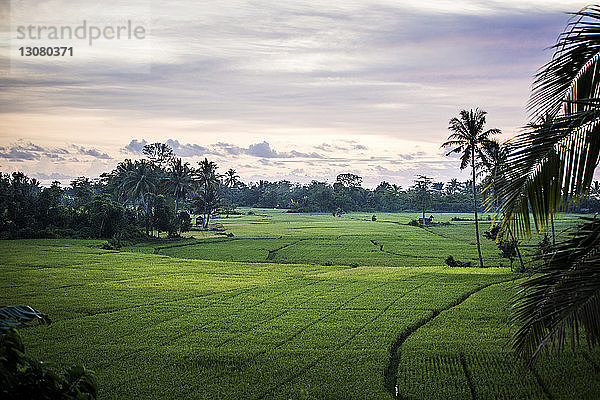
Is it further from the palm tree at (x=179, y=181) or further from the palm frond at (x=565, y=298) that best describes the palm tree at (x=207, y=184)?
the palm frond at (x=565, y=298)

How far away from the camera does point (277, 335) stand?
13.4 m

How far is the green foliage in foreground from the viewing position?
32.2ft

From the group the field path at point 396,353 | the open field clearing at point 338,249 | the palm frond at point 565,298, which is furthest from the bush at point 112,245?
the palm frond at point 565,298

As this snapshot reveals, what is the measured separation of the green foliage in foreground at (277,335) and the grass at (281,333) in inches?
1.6

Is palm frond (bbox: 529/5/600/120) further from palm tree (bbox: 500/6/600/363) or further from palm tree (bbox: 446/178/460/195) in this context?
palm tree (bbox: 446/178/460/195)

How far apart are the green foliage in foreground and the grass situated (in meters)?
0.04

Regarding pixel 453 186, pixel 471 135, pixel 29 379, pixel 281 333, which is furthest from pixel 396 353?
pixel 453 186

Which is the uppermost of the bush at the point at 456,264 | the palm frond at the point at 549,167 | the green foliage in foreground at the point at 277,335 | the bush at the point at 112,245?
the palm frond at the point at 549,167

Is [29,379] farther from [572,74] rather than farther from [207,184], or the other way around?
[207,184]

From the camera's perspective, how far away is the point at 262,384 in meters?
9.91

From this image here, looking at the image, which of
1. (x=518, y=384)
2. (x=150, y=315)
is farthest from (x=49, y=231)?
(x=518, y=384)

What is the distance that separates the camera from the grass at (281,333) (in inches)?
387

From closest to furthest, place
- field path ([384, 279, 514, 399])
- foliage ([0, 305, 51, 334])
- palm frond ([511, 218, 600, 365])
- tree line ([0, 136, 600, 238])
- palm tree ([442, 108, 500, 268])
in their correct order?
foliage ([0, 305, 51, 334]), palm frond ([511, 218, 600, 365]), field path ([384, 279, 514, 399]), palm tree ([442, 108, 500, 268]), tree line ([0, 136, 600, 238])

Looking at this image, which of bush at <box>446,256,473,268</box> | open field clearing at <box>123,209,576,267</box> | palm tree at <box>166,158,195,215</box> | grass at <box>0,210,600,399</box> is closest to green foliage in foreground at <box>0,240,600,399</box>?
grass at <box>0,210,600,399</box>
